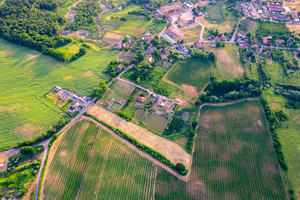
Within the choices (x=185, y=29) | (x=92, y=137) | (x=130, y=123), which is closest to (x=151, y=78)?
(x=130, y=123)

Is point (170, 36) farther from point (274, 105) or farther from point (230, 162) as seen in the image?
point (230, 162)

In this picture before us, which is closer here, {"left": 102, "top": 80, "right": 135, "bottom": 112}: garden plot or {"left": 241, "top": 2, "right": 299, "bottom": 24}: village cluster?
{"left": 102, "top": 80, "right": 135, "bottom": 112}: garden plot

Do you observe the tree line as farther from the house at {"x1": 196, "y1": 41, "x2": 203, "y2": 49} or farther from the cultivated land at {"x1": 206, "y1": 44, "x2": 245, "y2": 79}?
the cultivated land at {"x1": 206, "y1": 44, "x2": 245, "y2": 79}

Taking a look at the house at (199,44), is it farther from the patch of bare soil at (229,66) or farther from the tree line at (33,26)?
the tree line at (33,26)

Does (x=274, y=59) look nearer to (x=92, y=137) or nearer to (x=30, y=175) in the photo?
(x=92, y=137)

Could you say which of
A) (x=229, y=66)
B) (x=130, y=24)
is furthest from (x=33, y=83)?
(x=229, y=66)

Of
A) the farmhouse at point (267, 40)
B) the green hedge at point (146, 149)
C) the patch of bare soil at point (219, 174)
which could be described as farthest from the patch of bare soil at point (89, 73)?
the farmhouse at point (267, 40)

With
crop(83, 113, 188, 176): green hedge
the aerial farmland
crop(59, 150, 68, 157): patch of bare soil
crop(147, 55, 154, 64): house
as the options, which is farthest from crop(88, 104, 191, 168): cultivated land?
crop(147, 55, 154, 64): house
